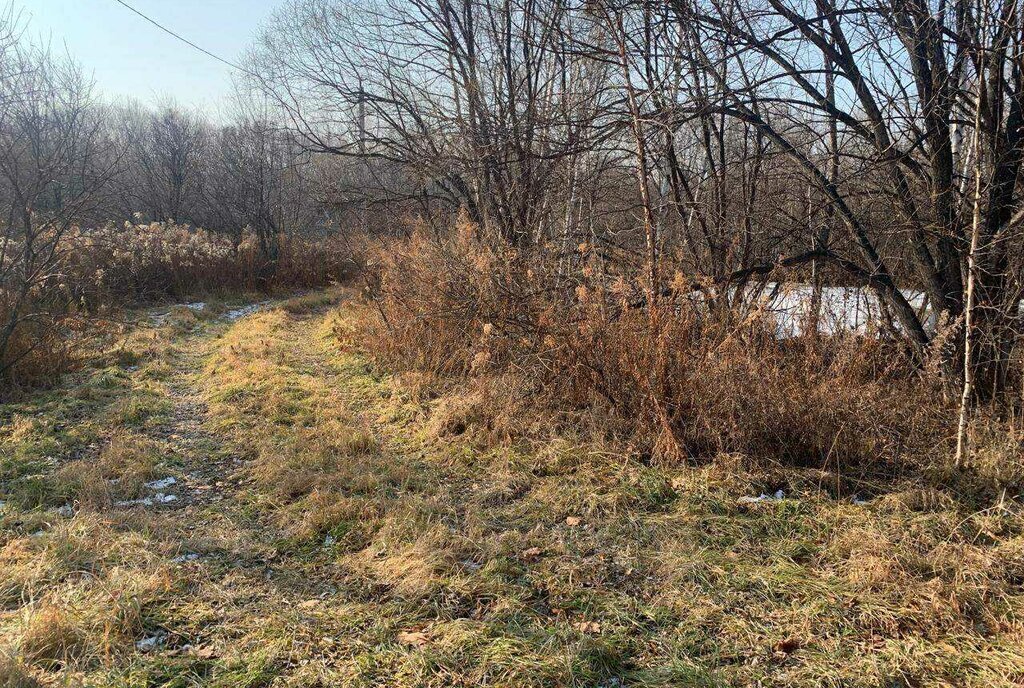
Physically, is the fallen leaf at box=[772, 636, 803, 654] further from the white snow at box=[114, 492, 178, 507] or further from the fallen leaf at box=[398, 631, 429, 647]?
the white snow at box=[114, 492, 178, 507]

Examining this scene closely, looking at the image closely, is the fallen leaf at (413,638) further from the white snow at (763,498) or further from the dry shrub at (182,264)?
the dry shrub at (182,264)

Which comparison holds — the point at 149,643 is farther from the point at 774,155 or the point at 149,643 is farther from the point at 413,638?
the point at 774,155

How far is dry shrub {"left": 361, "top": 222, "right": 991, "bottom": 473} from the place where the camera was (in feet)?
14.5

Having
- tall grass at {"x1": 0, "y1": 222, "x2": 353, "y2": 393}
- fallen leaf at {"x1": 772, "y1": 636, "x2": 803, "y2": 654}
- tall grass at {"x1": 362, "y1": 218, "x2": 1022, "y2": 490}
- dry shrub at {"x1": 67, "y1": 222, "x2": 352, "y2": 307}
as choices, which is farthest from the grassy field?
dry shrub at {"x1": 67, "y1": 222, "x2": 352, "y2": 307}

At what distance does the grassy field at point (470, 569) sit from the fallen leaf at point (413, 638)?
0.7 inches

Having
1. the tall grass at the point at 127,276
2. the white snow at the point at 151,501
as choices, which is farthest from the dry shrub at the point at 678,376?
the tall grass at the point at 127,276

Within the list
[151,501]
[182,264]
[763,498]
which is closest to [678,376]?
[763,498]

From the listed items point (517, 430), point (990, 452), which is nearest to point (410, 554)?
point (517, 430)

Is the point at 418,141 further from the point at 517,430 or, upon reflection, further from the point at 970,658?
the point at 970,658

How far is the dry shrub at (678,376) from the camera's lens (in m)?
4.41

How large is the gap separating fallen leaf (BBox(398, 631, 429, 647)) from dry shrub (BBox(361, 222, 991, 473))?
2372mm

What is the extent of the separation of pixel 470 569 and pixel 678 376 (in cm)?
221

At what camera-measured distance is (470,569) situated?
3430 millimetres

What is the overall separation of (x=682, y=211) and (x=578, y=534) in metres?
4.91
